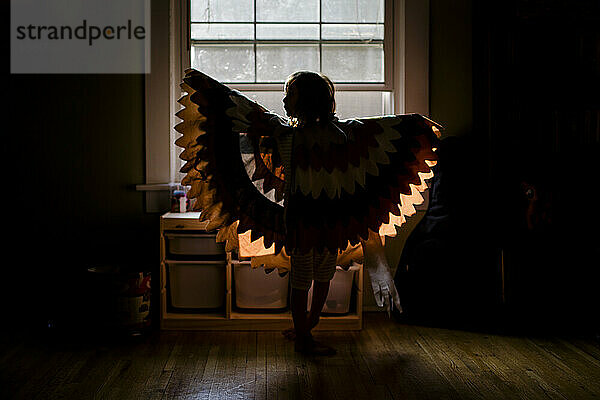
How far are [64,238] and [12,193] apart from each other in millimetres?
375

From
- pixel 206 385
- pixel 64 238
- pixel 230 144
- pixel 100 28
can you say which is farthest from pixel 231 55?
pixel 206 385

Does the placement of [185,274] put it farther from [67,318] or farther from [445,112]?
[445,112]

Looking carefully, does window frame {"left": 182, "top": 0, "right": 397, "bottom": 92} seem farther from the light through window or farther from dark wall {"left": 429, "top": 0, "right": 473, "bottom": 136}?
dark wall {"left": 429, "top": 0, "right": 473, "bottom": 136}

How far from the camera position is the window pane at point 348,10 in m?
3.90

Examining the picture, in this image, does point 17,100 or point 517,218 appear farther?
point 17,100

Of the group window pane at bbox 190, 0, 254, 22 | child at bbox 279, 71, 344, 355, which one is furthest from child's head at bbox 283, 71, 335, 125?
window pane at bbox 190, 0, 254, 22

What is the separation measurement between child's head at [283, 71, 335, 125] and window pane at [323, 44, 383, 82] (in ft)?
3.17

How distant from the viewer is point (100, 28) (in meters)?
3.81

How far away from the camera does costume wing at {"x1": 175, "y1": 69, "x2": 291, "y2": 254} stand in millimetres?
2910

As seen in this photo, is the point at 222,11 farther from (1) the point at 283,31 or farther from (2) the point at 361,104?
(2) the point at 361,104

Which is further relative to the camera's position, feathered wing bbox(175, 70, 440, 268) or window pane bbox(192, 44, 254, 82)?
window pane bbox(192, 44, 254, 82)

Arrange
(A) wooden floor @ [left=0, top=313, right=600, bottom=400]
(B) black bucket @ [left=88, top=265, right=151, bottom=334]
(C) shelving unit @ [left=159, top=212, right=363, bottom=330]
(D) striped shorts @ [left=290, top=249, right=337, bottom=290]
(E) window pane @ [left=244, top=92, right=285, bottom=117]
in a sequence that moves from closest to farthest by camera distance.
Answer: (A) wooden floor @ [left=0, top=313, right=600, bottom=400] < (D) striped shorts @ [left=290, top=249, right=337, bottom=290] < (B) black bucket @ [left=88, top=265, right=151, bottom=334] < (C) shelving unit @ [left=159, top=212, right=363, bottom=330] < (E) window pane @ [left=244, top=92, right=285, bottom=117]

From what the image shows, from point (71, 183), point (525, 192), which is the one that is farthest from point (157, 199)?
point (525, 192)

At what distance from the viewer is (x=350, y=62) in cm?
391
